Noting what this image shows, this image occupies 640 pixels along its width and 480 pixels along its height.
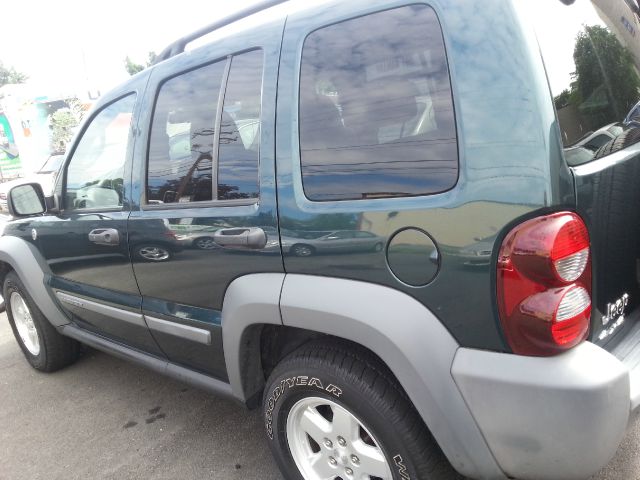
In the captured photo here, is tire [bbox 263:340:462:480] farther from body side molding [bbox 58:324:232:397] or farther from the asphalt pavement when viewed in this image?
the asphalt pavement

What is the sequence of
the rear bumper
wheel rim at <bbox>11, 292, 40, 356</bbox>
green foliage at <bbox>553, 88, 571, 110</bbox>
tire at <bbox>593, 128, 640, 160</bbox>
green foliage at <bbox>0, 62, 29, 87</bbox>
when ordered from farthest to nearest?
1. green foliage at <bbox>0, 62, 29, 87</bbox>
2. wheel rim at <bbox>11, 292, 40, 356</bbox>
3. tire at <bbox>593, 128, 640, 160</bbox>
4. green foliage at <bbox>553, 88, 571, 110</bbox>
5. the rear bumper

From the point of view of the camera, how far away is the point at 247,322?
1.88 meters

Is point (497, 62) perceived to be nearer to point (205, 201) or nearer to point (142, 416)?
point (205, 201)

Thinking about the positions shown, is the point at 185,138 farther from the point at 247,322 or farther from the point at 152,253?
the point at 247,322

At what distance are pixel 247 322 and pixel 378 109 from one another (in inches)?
36.4

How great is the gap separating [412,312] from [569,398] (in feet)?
1.49

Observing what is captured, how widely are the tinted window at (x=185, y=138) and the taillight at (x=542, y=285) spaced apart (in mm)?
1228

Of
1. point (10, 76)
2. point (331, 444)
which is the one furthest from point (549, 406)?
point (10, 76)

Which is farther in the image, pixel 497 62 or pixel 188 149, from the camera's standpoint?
pixel 188 149

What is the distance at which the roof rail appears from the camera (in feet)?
6.52

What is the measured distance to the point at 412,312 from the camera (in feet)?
4.72

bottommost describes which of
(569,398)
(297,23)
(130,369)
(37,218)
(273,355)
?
(130,369)

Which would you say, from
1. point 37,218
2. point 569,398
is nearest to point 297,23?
point 569,398

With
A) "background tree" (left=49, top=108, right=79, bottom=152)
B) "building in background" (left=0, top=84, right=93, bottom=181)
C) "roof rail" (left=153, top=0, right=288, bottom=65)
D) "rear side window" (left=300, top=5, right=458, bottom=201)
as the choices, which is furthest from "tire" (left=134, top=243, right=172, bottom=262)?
"background tree" (left=49, top=108, right=79, bottom=152)
